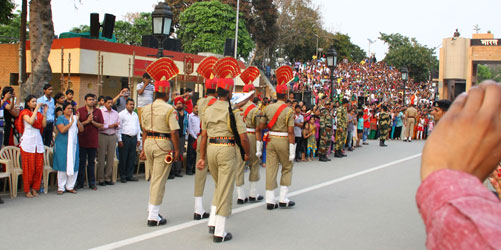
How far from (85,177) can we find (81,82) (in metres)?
12.8

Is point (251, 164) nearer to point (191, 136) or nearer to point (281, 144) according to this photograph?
point (281, 144)

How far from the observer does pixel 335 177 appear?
12.1m

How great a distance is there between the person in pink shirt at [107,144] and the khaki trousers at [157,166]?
3.08 m

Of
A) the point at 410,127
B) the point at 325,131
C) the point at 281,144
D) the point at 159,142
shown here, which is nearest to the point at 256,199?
the point at 281,144

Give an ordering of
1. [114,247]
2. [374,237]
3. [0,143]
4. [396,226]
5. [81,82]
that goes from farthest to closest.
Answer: [81,82] < [0,143] < [396,226] < [374,237] < [114,247]

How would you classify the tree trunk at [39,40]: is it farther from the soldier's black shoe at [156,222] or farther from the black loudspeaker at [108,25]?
the black loudspeaker at [108,25]

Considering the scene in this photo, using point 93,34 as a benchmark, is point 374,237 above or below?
below

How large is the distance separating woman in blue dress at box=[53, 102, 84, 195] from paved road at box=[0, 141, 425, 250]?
0.28m

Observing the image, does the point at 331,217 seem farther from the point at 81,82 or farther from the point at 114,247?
the point at 81,82

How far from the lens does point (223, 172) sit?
652 cm

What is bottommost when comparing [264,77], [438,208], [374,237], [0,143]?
[374,237]

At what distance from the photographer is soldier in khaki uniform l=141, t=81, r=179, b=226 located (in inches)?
272

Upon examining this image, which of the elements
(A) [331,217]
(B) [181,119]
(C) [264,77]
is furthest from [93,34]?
(C) [264,77]

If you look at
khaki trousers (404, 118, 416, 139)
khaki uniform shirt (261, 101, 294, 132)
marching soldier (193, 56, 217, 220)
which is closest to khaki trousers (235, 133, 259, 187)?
khaki uniform shirt (261, 101, 294, 132)
